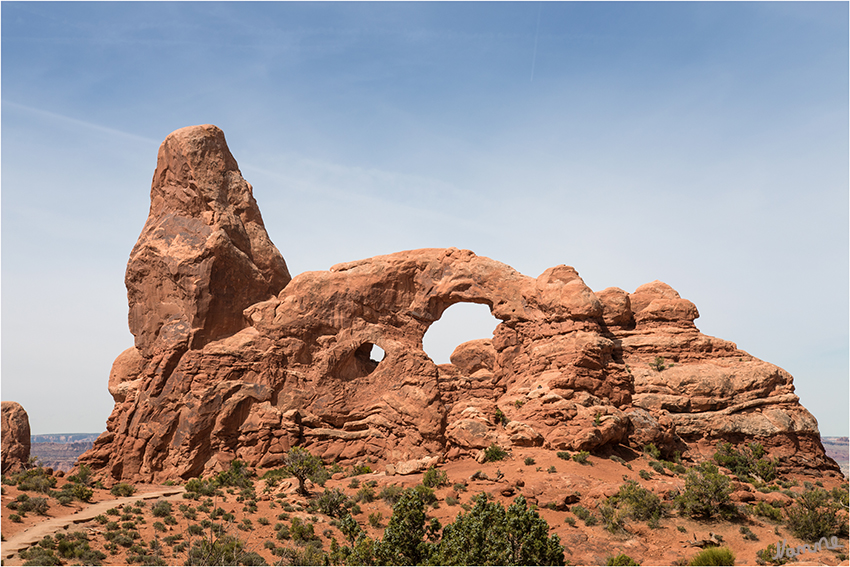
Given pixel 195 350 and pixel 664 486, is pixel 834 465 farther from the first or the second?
pixel 195 350

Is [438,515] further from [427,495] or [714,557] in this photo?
[714,557]

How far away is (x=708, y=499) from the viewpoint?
26.5 metres

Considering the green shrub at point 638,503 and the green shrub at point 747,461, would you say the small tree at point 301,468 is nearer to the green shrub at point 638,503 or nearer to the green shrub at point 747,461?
the green shrub at point 638,503

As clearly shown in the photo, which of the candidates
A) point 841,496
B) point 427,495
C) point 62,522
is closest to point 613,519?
point 427,495

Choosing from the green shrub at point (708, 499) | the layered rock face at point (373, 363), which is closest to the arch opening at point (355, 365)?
the layered rock face at point (373, 363)

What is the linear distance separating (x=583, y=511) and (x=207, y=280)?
80.3 ft

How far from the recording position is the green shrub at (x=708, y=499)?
26344mm

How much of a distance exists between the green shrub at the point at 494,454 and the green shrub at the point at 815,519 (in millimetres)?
12410

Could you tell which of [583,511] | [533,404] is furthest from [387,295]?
[583,511]

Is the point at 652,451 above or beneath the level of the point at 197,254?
beneath

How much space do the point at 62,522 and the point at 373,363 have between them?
18.9m

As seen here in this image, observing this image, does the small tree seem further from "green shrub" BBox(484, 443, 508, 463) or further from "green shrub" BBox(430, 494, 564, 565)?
"green shrub" BBox(430, 494, 564, 565)

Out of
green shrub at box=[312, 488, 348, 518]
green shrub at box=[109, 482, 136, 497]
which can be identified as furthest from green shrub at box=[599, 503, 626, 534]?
green shrub at box=[109, 482, 136, 497]

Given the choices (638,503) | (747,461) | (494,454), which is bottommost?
(638,503)
